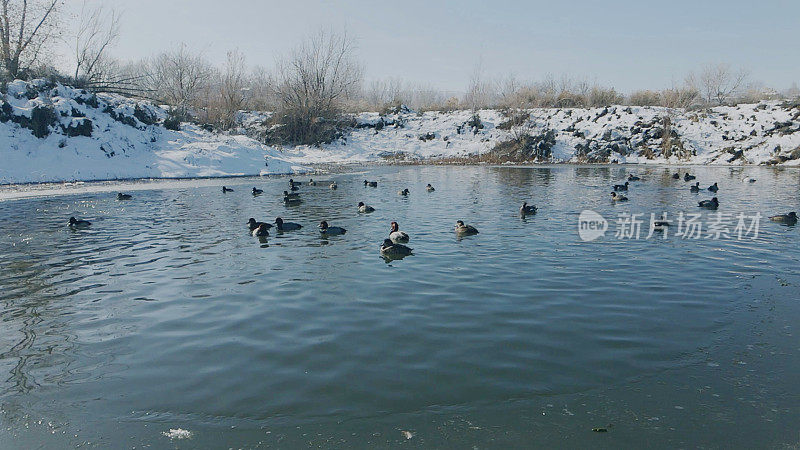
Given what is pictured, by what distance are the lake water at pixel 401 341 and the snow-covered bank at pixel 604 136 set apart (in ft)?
137

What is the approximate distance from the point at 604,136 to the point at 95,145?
5019 cm

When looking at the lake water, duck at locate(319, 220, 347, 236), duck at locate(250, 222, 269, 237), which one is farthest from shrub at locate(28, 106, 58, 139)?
duck at locate(319, 220, 347, 236)

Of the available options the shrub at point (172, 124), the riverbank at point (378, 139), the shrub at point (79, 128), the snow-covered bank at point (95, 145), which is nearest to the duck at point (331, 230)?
the riverbank at point (378, 139)

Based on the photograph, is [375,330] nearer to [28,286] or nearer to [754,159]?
[28,286]

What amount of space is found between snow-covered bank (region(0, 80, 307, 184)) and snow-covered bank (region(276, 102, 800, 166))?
11.9m

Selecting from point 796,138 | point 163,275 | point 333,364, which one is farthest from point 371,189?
point 796,138

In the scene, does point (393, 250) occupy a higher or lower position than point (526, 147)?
lower

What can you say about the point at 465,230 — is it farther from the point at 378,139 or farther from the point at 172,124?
the point at 378,139

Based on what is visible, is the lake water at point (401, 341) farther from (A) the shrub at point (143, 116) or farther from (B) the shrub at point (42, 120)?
(A) the shrub at point (143, 116)

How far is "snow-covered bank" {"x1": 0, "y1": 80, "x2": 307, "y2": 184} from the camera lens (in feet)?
121

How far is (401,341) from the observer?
779 centimetres

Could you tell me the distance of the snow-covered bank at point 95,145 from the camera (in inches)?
1458

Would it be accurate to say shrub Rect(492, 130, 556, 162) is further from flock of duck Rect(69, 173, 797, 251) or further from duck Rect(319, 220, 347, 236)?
duck Rect(319, 220, 347, 236)

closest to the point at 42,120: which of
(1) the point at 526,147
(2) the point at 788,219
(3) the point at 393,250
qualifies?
(3) the point at 393,250
